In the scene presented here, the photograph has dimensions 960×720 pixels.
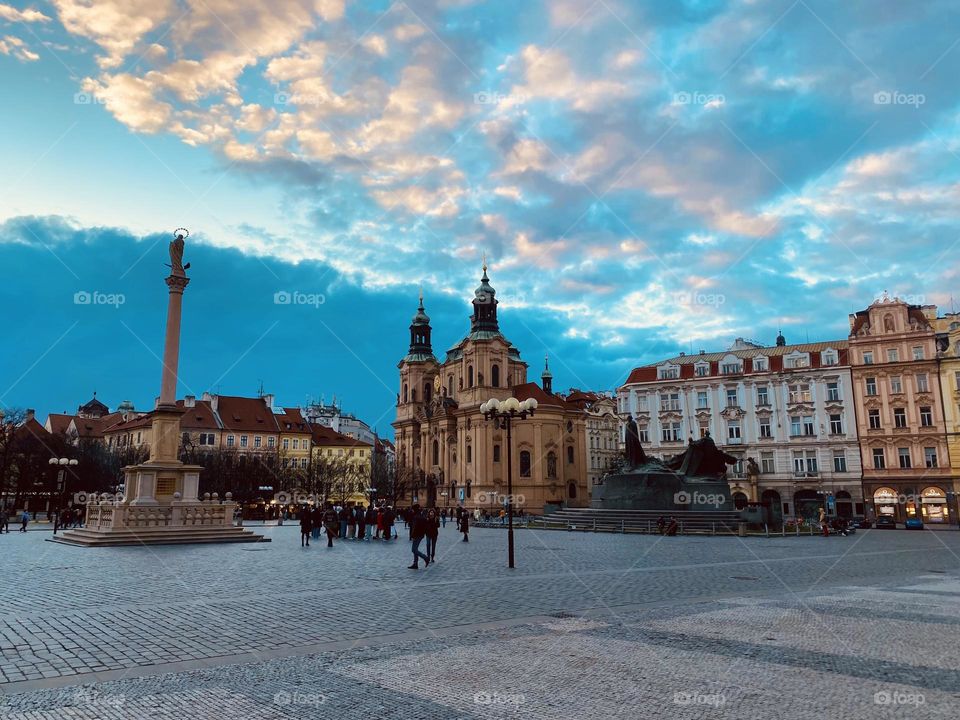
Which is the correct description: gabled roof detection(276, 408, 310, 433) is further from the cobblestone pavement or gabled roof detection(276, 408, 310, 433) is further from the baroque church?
the cobblestone pavement

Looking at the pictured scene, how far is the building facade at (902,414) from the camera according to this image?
58.1 m

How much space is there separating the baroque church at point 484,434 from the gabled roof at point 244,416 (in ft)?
64.2

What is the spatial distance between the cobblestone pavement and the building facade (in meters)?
47.0

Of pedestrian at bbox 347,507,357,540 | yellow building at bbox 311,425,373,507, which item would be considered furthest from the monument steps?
yellow building at bbox 311,425,373,507

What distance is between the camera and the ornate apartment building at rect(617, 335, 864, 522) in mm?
62750

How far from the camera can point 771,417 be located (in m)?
65.9

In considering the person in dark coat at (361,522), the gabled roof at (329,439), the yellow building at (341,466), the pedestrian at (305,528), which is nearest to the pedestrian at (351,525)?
the person in dark coat at (361,522)

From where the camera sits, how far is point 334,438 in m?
108

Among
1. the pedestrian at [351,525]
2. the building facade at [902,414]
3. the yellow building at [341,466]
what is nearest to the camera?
the pedestrian at [351,525]

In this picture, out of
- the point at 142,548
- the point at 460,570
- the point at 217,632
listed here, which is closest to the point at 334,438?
the point at 142,548

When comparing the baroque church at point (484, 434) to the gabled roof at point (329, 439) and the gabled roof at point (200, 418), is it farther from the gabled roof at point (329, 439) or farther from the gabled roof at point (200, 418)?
the gabled roof at point (200, 418)

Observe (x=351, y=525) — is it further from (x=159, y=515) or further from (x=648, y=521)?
(x=648, y=521)

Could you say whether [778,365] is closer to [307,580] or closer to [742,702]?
[307,580]

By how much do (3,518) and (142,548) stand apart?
20951mm
